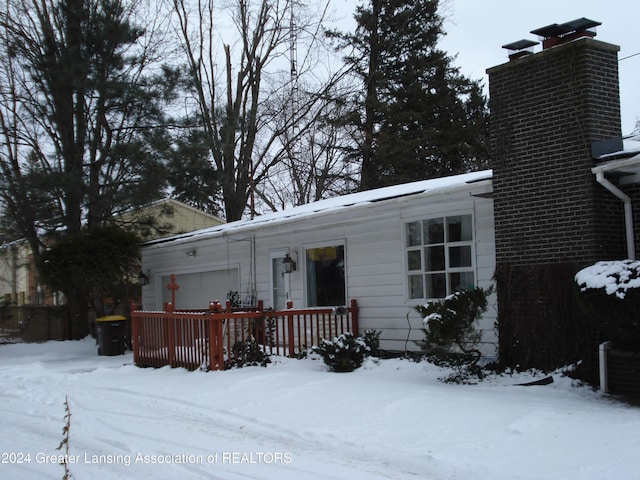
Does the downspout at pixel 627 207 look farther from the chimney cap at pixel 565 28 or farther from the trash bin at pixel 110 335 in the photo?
the trash bin at pixel 110 335

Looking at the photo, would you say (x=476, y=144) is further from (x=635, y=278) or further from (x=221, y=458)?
(x=221, y=458)

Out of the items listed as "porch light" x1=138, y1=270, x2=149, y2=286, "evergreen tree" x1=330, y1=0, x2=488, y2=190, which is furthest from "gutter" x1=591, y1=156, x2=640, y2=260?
"evergreen tree" x1=330, y1=0, x2=488, y2=190

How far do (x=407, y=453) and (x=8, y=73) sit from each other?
17.7 metres

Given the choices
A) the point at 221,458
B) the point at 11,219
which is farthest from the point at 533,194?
the point at 11,219

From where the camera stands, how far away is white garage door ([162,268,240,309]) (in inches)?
653

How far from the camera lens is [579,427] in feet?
20.4

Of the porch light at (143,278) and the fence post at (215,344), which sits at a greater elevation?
the porch light at (143,278)

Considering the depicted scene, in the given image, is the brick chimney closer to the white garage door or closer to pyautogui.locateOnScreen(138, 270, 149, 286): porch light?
the white garage door

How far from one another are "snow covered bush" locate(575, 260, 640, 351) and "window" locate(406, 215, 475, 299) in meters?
2.93

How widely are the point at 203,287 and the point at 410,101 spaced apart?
1558 cm

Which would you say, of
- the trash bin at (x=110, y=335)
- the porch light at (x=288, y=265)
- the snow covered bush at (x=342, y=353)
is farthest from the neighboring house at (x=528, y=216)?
the trash bin at (x=110, y=335)

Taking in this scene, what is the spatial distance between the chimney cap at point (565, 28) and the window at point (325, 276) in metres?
5.67

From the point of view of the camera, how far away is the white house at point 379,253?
10507mm

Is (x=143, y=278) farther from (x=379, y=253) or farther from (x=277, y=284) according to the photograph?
(x=379, y=253)
